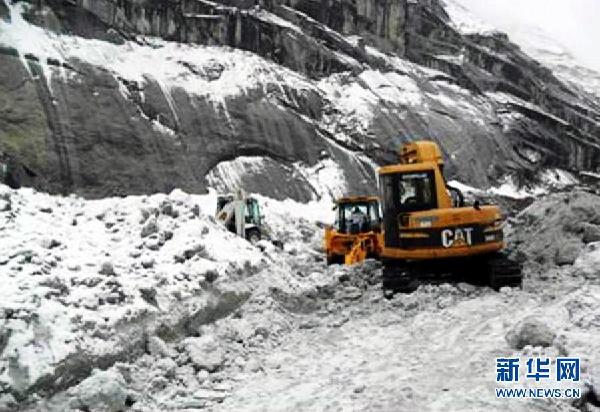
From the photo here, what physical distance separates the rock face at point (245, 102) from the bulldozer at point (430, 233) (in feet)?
68.6

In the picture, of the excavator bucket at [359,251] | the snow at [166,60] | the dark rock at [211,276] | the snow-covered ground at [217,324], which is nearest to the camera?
the snow-covered ground at [217,324]

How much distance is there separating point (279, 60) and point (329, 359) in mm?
38318

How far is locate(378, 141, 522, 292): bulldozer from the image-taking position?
35.7 ft

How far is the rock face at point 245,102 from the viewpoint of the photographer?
3061cm

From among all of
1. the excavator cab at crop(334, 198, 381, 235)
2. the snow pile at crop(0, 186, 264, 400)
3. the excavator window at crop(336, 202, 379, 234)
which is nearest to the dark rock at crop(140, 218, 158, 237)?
the snow pile at crop(0, 186, 264, 400)

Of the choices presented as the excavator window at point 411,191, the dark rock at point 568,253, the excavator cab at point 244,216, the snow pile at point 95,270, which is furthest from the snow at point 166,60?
the dark rock at point 568,253

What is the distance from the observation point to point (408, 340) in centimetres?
793

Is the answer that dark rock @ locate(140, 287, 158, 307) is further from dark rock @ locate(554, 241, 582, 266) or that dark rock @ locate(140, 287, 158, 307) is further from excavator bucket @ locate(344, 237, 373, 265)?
excavator bucket @ locate(344, 237, 373, 265)

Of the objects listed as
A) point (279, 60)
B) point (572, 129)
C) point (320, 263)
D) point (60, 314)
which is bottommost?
point (320, 263)

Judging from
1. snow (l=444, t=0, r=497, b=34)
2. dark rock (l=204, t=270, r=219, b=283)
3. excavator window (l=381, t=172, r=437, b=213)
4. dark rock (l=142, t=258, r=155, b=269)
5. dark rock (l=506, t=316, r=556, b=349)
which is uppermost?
snow (l=444, t=0, r=497, b=34)

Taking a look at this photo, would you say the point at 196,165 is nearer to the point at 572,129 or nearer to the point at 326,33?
the point at 326,33

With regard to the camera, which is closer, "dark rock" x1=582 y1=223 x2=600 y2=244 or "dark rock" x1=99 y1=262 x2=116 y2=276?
"dark rock" x1=99 y1=262 x2=116 y2=276

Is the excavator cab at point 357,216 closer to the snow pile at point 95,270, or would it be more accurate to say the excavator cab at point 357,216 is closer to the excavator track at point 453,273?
the excavator track at point 453,273

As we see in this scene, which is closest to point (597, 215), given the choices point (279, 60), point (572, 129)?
point (279, 60)
